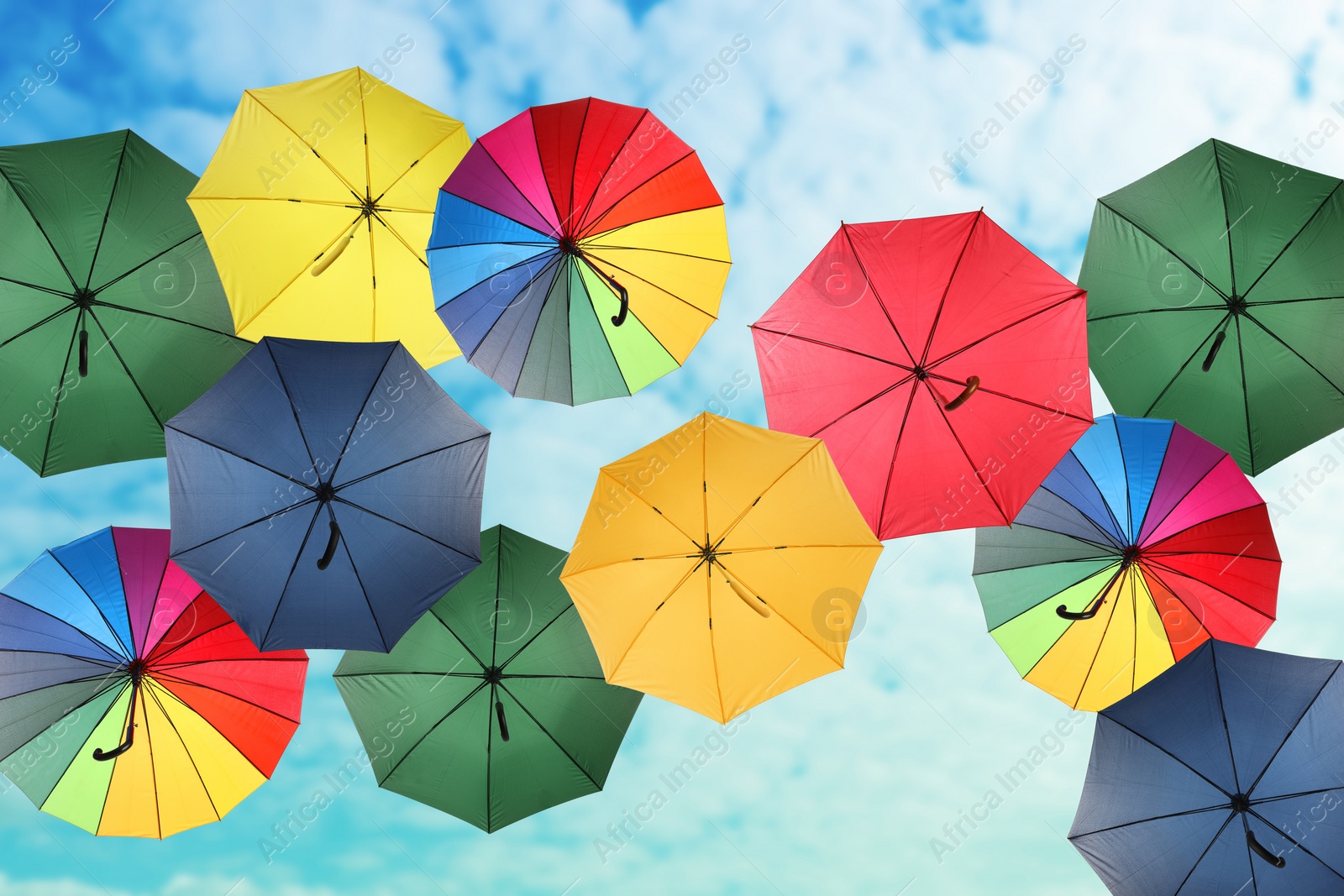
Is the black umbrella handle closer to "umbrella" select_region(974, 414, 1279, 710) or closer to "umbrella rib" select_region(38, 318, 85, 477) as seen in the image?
"umbrella rib" select_region(38, 318, 85, 477)

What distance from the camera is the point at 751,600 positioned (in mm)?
7656

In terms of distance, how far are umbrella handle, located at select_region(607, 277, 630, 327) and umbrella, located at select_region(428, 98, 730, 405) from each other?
0.02 meters

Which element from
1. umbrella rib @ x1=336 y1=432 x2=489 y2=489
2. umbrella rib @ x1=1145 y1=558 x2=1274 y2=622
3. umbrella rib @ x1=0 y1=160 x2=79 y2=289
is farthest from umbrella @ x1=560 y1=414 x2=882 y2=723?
umbrella rib @ x1=0 y1=160 x2=79 y2=289

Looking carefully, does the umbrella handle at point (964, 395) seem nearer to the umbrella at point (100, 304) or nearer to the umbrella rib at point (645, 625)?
the umbrella rib at point (645, 625)

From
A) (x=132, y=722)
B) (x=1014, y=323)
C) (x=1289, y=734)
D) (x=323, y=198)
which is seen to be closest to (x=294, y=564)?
(x=132, y=722)

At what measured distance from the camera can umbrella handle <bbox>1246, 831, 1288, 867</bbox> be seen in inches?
320

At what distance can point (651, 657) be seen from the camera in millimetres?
7883

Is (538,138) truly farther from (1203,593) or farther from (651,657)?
(1203,593)

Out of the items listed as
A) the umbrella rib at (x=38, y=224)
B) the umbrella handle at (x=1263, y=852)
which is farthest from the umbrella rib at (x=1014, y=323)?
the umbrella rib at (x=38, y=224)

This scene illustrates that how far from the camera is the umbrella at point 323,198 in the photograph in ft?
28.7

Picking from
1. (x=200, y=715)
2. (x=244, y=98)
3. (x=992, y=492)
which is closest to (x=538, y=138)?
(x=244, y=98)

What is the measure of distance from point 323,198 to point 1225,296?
32.8 ft

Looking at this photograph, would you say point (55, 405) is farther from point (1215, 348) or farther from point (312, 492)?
point (1215, 348)

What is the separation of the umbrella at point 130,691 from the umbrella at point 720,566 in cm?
376
